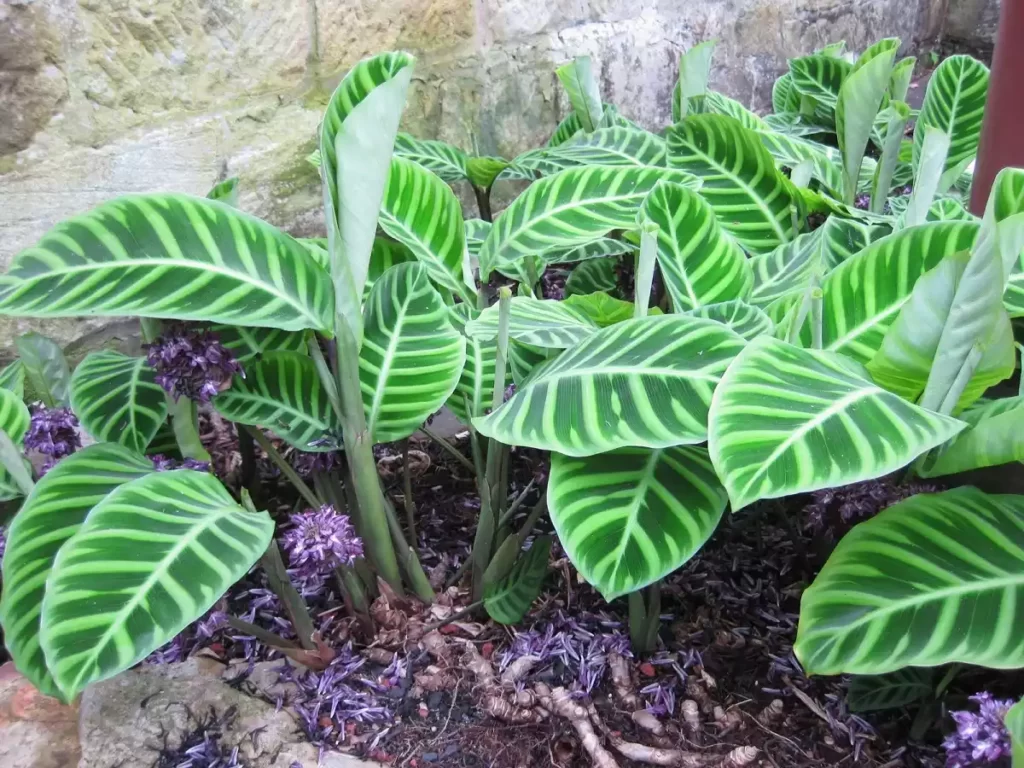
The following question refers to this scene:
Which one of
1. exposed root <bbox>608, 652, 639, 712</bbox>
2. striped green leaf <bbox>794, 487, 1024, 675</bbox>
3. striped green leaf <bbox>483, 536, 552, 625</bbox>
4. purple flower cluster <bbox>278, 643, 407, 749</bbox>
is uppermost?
striped green leaf <bbox>794, 487, 1024, 675</bbox>

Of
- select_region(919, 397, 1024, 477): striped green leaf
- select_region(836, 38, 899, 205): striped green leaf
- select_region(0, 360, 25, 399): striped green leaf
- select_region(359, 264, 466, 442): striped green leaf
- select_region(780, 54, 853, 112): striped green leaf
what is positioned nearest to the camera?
select_region(919, 397, 1024, 477): striped green leaf

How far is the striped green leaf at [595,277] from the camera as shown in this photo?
1.53 metres

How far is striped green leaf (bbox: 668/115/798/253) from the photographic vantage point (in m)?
1.33

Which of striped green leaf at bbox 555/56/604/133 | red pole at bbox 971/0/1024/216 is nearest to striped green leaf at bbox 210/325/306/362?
striped green leaf at bbox 555/56/604/133

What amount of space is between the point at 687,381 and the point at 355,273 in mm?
370

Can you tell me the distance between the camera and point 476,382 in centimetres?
106

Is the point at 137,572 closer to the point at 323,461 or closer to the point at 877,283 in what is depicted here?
the point at 323,461

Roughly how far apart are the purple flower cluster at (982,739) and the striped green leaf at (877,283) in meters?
0.39

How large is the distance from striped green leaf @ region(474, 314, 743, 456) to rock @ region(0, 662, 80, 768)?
0.61 metres

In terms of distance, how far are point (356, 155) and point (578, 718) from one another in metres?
0.67

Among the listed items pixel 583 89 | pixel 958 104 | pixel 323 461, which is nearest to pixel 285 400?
pixel 323 461

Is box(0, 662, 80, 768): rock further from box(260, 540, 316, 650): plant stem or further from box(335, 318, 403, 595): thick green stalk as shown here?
box(335, 318, 403, 595): thick green stalk

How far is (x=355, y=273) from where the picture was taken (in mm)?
836

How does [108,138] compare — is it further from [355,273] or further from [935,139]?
[935,139]
